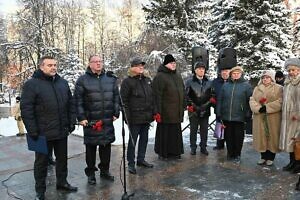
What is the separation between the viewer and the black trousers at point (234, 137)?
6445 mm

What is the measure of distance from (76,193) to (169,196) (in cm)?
124

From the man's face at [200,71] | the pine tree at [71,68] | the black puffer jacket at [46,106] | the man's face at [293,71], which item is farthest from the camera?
the pine tree at [71,68]

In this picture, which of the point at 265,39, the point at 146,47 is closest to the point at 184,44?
the point at 146,47

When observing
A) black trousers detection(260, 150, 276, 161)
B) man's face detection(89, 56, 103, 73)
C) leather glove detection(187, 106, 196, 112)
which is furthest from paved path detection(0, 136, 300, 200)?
man's face detection(89, 56, 103, 73)

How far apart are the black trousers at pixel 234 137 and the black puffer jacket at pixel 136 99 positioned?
1562 millimetres

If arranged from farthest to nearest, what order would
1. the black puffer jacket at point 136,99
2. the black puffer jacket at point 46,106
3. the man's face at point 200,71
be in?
the man's face at point 200,71 → the black puffer jacket at point 136,99 → the black puffer jacket at point 46,106

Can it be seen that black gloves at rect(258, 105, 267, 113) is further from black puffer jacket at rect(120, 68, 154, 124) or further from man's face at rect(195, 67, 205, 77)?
black puffer jacket at rect(120, 68, 154, 124)

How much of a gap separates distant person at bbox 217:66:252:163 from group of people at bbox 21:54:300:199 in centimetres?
2

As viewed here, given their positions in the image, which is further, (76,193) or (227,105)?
(227,105)

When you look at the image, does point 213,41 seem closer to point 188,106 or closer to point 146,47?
point 146,47

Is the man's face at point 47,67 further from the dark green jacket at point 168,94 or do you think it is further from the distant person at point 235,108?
the distant person at point 235,108

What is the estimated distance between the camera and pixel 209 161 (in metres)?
6.50

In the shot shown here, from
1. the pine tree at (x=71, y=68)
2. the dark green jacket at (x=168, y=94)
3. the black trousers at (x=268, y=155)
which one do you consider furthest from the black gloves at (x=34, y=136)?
the pine tree at (x=71, y=68)

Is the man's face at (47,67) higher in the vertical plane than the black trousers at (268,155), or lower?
higher
